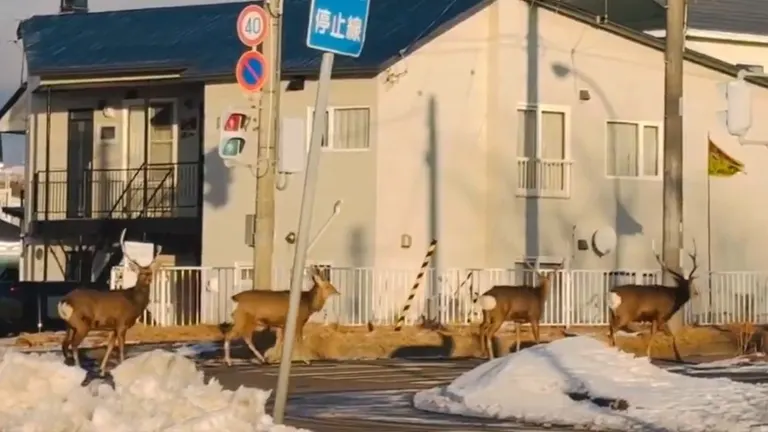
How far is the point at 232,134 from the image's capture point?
26.0m

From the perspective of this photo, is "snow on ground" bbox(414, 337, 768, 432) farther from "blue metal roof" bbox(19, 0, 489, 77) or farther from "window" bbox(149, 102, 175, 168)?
"window" bbox(149, 102, 175, 168)

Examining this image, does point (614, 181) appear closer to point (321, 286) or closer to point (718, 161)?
point (718, 161)

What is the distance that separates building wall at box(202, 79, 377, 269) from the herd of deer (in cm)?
558

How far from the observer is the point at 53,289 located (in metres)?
34.1

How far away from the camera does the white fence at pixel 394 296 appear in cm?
3064

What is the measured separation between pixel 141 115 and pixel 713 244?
45.1 ft

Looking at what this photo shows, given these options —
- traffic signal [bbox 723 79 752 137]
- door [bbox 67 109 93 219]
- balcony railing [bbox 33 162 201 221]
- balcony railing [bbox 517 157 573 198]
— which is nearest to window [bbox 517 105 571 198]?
balcony railing [bbox 517 157 573 198]

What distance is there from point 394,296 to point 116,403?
18828mm

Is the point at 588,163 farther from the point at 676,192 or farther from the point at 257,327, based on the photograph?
the point at 257,327

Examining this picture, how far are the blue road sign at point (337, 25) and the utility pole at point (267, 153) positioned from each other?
13368mm

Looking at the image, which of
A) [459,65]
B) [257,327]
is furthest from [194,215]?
[257,327]

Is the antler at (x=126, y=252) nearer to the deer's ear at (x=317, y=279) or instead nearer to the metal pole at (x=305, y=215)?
the deer's ear at (x=317, y=279)

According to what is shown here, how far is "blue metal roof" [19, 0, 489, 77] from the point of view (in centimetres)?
3241

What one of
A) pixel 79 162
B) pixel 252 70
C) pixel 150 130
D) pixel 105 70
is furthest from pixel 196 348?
pixel 79 162
